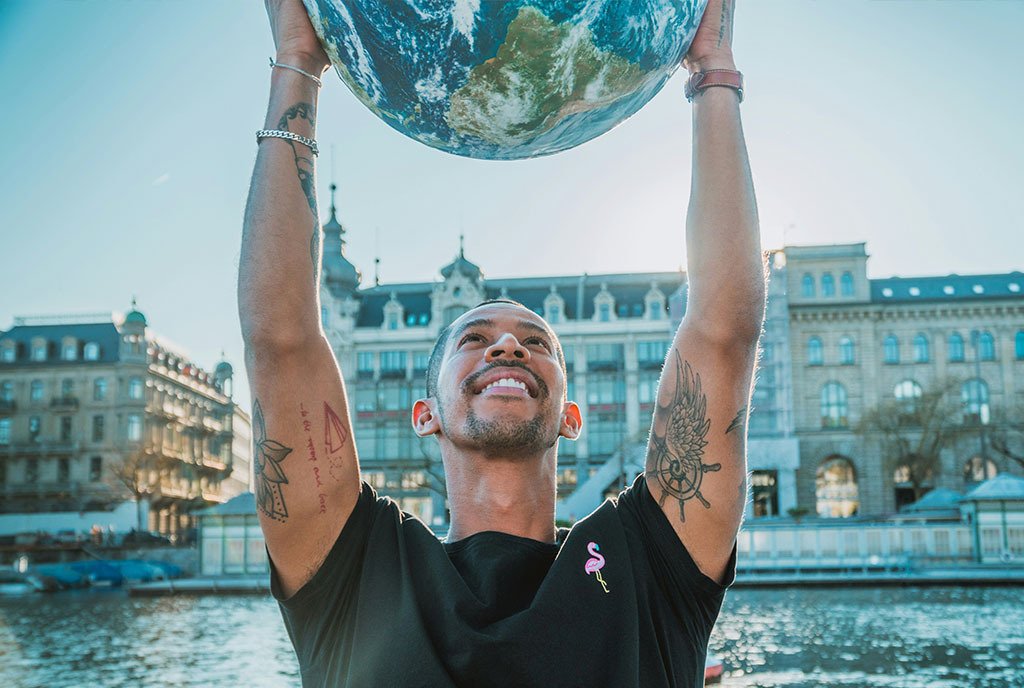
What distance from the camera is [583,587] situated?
2104mm

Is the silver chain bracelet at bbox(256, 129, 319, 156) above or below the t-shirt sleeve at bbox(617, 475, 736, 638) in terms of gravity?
above

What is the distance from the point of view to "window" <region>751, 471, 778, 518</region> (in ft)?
158

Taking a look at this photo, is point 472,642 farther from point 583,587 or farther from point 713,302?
point 713,302

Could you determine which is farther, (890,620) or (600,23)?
(890,620)

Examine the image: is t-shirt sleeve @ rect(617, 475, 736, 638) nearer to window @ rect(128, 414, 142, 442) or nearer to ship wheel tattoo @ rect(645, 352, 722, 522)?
ship wheel tattoo @ rect(645, 352, 722, 522)

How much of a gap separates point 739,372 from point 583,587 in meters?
0.63

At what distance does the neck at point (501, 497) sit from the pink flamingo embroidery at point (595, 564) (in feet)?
0.73

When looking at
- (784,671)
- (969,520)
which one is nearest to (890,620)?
(784,671)

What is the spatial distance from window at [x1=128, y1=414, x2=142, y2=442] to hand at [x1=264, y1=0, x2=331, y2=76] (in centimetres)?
5944

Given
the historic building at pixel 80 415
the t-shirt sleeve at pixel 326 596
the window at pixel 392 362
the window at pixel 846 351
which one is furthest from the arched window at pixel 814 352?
the t-shirt sleeve at pixel 326 596

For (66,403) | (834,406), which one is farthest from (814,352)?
(66,403)

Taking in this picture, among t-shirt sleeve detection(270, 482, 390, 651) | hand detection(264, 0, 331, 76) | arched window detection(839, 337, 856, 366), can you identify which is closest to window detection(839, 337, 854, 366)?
arched window detection(839, 337, 856, 366)

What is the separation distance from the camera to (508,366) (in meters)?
A: 2.39

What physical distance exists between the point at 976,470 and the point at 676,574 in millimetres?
51734
